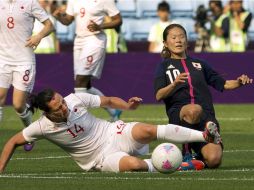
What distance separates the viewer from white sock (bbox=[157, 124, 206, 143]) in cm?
1272

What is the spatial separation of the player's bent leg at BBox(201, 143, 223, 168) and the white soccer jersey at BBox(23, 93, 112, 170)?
1.12 m

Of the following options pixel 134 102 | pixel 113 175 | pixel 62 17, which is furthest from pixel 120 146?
pixel 62 17

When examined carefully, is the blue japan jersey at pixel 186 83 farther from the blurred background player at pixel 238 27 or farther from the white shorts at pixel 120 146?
the blurred background player at pixel 238 27

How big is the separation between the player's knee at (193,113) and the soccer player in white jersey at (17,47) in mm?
3600

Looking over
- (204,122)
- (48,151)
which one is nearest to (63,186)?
(204,122)

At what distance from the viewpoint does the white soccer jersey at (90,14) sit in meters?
20.2

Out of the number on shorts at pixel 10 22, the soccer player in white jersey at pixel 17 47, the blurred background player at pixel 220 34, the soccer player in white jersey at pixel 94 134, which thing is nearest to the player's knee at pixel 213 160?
the soccer player in white jersey at pixel 94 134

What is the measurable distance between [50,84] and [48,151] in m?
8.64

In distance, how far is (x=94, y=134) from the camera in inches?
514

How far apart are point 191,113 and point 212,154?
1.67 feet

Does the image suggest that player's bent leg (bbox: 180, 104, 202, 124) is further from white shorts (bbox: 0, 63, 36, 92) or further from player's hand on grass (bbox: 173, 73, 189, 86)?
white shorts (bbox: 0, 63, 36, 92)

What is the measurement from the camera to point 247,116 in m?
22.5

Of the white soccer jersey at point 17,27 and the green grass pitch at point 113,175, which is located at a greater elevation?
the white soccer jersey at point 17,27

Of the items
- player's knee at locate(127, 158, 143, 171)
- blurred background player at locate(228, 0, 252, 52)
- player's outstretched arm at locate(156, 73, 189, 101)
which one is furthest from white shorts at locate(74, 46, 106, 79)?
blurred background player at locate(228, 0, 252, 52)
